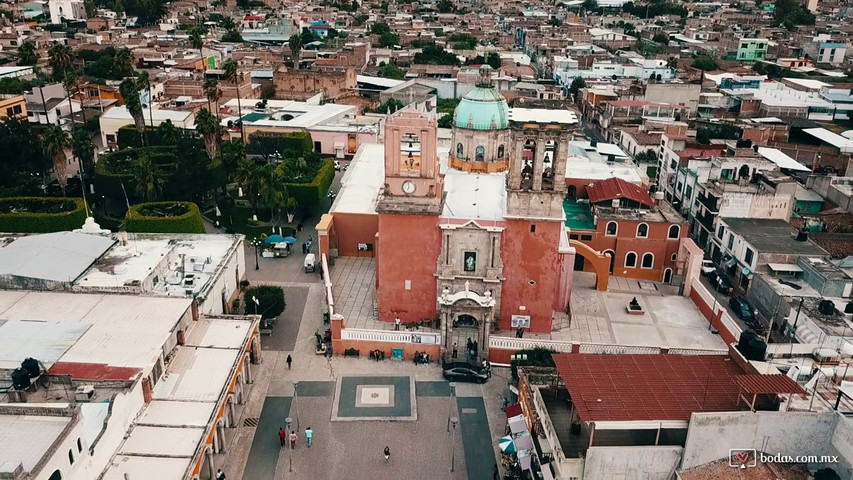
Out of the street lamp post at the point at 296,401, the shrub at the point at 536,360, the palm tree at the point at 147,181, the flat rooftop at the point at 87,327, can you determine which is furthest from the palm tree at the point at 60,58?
the shrub at the point at 536,360

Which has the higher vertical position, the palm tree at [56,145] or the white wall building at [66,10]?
the white wall building at [66,10]

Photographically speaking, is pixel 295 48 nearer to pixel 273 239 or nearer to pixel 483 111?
pixel 273 239

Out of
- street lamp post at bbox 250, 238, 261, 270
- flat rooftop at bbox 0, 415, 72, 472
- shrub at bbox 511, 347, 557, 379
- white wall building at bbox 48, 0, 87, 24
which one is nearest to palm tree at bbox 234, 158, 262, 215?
street lamp post at bbox 250, 238, 261, 270

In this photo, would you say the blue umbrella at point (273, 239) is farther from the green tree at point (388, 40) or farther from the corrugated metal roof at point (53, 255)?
the green tree at point (388, 40)

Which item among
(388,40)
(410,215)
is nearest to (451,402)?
(410,215)

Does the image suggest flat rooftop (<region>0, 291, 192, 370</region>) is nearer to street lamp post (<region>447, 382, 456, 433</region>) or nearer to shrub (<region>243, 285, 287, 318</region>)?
shrub (<region>243, 285, 287, 318</region>)

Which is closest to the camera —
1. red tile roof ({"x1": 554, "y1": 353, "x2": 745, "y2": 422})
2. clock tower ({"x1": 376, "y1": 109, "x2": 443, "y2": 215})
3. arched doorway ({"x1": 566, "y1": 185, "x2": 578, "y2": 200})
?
red tile roof ({"x1": 554, "y1": 353, "x2": 745, "y2": 422})

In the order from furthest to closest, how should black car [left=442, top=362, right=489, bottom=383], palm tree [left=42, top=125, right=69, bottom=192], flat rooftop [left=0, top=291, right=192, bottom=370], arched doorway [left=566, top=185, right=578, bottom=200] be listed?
arched doorway [left=566, top=185, right=578, bottom=200] < palm tree [left=42, top=125, right=69, bottom=192] < black car [left=442, top=362, right=489, bottom=383] < flat rooftop [left=0, top=291, right=192, bottom=370]
